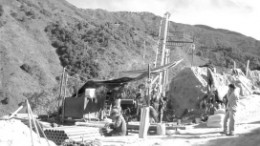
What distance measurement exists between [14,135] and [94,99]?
7.66 metres

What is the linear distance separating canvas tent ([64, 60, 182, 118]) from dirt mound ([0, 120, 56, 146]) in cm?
694

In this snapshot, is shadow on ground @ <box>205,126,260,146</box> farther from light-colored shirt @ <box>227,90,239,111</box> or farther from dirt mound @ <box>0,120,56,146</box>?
dirt mound @ <box>0,120,56,146</box>

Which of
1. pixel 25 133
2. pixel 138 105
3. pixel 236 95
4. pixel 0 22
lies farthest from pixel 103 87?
pixel 0 22

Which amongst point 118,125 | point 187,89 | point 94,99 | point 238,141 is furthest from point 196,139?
point 187,89

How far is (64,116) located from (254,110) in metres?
6.69

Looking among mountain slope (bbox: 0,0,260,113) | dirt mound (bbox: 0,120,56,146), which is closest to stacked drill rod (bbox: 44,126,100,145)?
dirt mound (bbox: 0,120,56,146)

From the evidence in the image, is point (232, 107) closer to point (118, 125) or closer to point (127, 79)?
point (118, 125)

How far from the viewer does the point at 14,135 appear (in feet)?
19.4

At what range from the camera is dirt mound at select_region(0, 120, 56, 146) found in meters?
5.81

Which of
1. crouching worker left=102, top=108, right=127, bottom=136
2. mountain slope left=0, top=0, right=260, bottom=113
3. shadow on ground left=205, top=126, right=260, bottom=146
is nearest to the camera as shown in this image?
shadow on ground left=205, top=126, right=260, bottom=146

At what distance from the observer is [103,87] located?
13.6m

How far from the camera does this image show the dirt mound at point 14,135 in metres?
5.81

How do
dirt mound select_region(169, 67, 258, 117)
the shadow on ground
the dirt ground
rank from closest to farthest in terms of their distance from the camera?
the shadow on ground, the dirt ground, dirt mound select_region(169, 67, 258, 117)

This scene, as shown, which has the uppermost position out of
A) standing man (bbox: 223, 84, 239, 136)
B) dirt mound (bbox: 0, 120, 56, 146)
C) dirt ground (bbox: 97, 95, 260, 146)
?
standing man (bbox: 223, 84, 239, 136)
